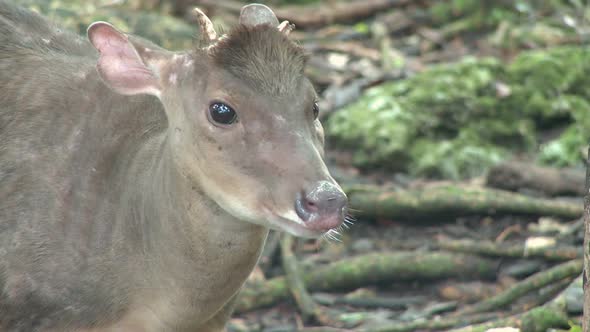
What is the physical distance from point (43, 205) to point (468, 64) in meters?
4.79

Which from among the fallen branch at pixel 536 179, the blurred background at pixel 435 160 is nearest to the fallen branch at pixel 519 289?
the blurred background at pixel 435 160

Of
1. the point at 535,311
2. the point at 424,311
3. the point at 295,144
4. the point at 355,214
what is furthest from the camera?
the point at 355,214

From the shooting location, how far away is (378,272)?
6707 mm

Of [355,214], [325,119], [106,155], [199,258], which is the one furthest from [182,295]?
[325,119]

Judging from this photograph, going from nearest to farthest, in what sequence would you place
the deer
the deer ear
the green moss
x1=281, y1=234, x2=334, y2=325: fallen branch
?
the deer → the deer ear → x1=281, y1=234, x2=334, y2=325: fallen branch → the green moss

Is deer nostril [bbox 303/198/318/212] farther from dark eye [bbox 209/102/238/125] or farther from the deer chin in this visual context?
dark eye [bbox 209/102/238/125]

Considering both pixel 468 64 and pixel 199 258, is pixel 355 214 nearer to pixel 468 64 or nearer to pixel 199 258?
pixel 468 64

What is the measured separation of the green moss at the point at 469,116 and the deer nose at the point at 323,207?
4269mm

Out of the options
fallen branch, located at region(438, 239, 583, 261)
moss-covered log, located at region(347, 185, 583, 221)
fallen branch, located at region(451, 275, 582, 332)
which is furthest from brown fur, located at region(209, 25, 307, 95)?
moss-covered log, located at region(347, 185, 583, 221)

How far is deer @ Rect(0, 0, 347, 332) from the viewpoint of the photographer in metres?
4.05

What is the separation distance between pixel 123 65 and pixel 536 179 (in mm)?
3772

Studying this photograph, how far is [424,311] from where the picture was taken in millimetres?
6402

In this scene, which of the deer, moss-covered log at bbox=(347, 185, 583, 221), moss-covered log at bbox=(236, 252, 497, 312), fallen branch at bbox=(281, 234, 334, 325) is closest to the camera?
the deer

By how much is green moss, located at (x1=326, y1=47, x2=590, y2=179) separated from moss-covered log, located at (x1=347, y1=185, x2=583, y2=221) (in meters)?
0.77
